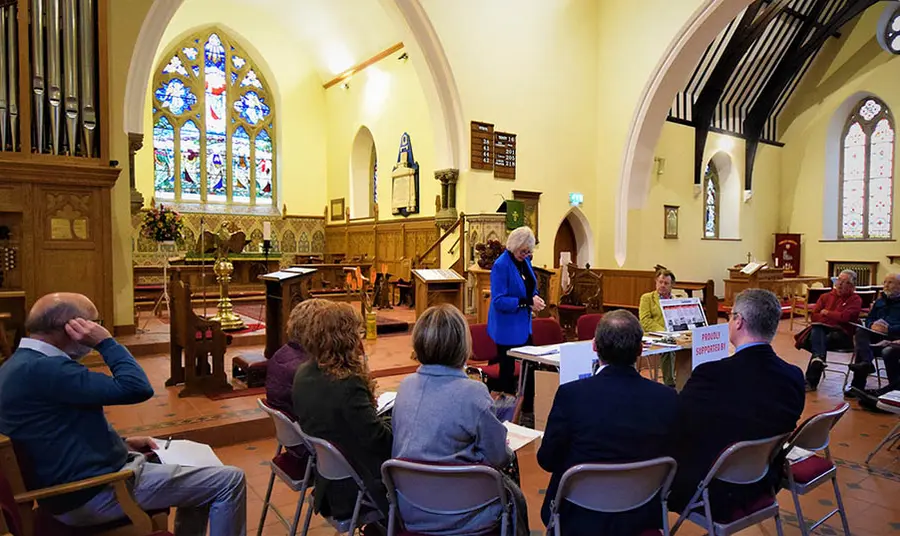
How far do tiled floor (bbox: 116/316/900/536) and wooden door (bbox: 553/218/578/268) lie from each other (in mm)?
6665

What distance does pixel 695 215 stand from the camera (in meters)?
14.0

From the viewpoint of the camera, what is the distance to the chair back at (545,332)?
470 centimetres

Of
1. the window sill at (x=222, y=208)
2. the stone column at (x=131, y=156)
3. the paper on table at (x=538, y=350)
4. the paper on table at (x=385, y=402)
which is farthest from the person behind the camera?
the window sill at (x=222, y=208)

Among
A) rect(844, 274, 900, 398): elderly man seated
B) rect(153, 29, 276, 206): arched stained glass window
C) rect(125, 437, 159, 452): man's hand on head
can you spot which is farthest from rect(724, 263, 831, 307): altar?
rect(125, 437, 159, 452): man's hand on head

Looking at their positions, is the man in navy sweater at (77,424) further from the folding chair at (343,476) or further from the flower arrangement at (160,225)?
the flower arrangement at (160,225)

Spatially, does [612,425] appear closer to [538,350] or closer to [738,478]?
[738,478]

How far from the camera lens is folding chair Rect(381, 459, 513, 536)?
70.5 inches

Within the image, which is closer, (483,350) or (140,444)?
(140,444)

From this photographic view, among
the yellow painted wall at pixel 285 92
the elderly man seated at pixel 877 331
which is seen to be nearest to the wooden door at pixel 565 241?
the yellow painted wall at pixel 285 92

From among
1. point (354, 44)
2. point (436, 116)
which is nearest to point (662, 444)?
point (436, 116)

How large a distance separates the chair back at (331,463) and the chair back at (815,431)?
68.4 inches

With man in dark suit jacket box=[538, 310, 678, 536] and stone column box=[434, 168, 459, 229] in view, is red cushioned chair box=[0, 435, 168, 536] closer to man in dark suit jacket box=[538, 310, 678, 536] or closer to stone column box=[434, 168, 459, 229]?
man in dark suit jacket box=[538, 310, 678, 536]

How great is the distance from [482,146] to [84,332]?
29.6 ft

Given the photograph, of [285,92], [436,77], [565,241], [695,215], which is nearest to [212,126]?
[285,92]
